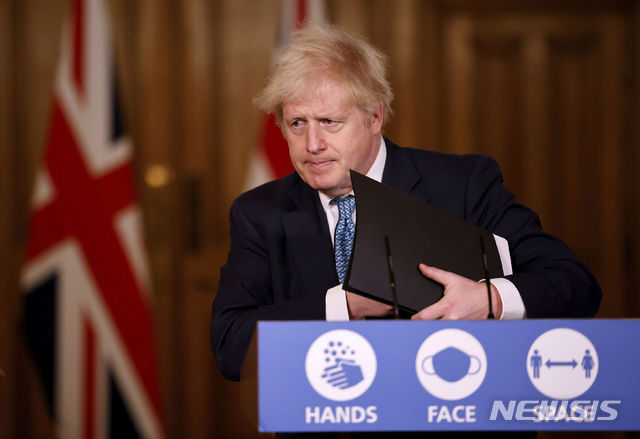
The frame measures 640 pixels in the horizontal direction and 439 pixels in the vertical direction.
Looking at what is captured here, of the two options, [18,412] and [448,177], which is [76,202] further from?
[448,177]

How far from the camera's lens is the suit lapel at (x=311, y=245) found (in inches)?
62.8

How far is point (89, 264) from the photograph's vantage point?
3.18 m

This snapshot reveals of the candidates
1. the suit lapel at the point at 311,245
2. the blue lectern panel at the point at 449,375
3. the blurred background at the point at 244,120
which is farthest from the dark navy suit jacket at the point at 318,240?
the blurred background at the point at 244,120

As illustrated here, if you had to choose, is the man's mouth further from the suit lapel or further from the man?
the suit lapel

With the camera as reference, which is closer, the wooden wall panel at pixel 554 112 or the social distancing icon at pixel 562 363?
the social distancing icon at pixel 562 363

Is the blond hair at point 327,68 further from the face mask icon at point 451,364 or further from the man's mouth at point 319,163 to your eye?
the face mask icon at point 451,364

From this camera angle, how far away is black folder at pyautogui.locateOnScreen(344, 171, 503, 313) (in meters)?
1.18

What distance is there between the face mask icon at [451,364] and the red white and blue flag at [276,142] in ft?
7.42

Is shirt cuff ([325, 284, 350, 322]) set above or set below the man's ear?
below

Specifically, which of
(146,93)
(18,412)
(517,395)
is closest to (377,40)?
(146,93)

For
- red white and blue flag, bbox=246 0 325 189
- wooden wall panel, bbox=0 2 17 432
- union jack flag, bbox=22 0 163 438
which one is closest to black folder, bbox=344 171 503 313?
red white and blue flag, bbox=246 0 325 189

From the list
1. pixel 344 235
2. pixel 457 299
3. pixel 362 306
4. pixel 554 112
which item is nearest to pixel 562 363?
pixel 457 299

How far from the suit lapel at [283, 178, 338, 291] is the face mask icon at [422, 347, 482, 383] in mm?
610

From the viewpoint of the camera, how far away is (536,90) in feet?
11.2
